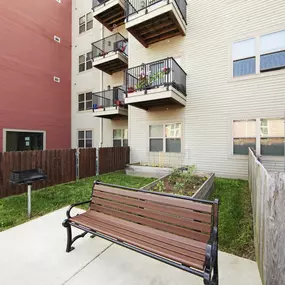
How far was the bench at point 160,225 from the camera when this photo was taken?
5.89 feet

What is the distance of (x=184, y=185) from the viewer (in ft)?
17.0

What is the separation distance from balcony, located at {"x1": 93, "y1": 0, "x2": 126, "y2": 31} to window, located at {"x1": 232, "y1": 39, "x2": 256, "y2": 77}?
742 centimetres

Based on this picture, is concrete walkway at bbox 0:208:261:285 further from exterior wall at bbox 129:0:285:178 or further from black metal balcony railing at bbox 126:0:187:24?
black metal balcony railing at bbox 126:0:187:24

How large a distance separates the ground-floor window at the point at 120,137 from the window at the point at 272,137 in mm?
7703

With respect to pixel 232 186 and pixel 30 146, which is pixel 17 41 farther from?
pixel 232 186

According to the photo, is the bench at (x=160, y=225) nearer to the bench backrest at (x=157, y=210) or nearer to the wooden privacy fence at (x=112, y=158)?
the bench backrest at (x=157, y=210)

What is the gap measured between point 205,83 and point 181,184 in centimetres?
553

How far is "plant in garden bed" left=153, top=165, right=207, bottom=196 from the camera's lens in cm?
469

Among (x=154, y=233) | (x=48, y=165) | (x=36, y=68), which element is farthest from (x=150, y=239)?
(x=36, y=68)

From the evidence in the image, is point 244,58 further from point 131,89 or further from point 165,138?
point 131,89

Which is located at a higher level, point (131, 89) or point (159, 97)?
point (131, 89)

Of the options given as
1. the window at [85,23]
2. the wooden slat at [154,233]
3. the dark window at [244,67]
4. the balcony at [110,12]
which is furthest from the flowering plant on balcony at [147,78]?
the window at [85,23]

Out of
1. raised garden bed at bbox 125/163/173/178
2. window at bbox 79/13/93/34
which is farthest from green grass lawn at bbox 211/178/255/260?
window at bbox 79/13/93/34

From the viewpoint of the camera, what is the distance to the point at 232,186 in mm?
6328
